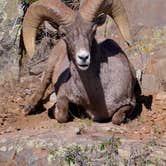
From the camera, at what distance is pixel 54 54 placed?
1298 cm

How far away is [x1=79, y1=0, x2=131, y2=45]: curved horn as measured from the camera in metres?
10.6

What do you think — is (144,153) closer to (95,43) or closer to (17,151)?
(17,151)

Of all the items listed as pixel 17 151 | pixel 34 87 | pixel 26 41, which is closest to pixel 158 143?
pixel 17 151

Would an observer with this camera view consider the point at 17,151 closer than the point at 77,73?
Yes

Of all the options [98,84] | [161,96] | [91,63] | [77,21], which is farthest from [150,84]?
[77,21]

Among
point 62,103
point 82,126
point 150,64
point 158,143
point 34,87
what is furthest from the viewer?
point 34,87

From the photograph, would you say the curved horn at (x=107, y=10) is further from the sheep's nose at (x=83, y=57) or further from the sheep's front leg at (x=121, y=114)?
the sheep's front leg at (x=121, y=114)

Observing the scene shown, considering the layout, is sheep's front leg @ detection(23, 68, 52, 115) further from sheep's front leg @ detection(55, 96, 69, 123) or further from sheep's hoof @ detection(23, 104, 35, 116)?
sheep's front leg @ detection(55, 96, 69, 123)

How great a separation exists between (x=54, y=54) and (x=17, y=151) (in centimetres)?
378

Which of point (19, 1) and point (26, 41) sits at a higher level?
point (19, 1)

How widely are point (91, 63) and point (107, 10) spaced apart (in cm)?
98

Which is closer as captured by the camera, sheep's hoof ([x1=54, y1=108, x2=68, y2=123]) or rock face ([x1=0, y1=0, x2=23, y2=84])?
sheep's hoof ([x1=54, y1=108, x2=68, y2=123])

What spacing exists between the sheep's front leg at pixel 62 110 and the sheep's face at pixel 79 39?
98cm

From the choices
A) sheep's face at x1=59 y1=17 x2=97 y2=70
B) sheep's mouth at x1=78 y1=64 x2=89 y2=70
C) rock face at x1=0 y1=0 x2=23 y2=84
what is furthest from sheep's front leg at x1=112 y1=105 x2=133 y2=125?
rock face at x1=0 y1=0 x2=23 y2=84
